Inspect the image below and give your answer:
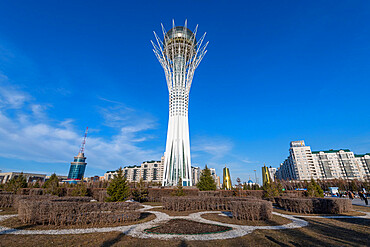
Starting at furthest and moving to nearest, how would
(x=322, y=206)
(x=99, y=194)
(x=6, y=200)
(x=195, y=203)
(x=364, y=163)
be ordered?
(x=364, y=163) → (x=99, y=194) → (x=195, y=203) → (x=6, y=200) → (x=322, y=206)

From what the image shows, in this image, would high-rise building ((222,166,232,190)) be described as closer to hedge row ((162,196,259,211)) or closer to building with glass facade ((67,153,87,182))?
hedge row ((162,196,259,211))

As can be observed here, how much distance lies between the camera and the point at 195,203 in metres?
13.7

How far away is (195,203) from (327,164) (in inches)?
3988

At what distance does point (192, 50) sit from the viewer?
4797 centimetres

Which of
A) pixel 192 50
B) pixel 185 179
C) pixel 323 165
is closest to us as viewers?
pixel 185 179

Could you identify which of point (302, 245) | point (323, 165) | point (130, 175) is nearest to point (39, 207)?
point (302, 245)

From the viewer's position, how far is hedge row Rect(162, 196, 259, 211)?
13227mm

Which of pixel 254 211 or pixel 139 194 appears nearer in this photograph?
pixel 254 211

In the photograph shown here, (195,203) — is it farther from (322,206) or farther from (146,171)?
(146,171)

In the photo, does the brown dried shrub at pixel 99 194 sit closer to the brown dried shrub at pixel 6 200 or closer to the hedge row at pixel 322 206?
the brown dried shrub at pixel 6 200

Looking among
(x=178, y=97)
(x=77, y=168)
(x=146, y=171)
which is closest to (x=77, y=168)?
(x=77, y=168)

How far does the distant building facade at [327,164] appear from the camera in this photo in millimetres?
80438

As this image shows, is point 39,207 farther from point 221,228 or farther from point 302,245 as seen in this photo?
point 302,245

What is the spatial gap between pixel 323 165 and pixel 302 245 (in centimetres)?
10507
